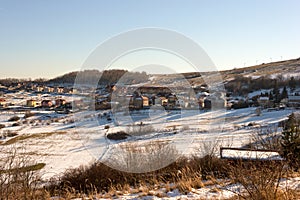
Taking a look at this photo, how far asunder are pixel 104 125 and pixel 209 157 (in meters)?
19.5

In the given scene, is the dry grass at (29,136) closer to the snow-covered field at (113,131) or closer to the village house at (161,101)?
the snow-covered field at (113,131)

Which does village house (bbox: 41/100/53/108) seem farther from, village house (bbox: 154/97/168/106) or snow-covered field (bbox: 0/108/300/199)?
village house (bbox: 154/97/168/106)

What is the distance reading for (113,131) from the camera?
21875 mm

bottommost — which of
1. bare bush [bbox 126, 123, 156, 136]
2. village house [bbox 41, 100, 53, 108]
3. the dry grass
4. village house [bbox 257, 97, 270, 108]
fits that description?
the dry grass

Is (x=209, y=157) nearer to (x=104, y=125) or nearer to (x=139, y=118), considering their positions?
(x=139, y=118)

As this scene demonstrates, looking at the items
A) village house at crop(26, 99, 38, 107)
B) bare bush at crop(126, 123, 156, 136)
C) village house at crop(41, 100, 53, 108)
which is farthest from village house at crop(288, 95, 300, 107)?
village house at crop(26, 99, 38, 107)

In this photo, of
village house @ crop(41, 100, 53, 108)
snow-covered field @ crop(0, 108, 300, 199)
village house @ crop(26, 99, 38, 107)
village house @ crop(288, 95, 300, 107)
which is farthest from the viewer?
village house @ crop(26, 99, 38, 107)

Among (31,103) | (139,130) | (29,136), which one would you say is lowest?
(29,136)

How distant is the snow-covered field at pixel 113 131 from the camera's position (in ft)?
54.9

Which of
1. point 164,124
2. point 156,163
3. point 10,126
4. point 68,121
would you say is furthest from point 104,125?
point 156,163

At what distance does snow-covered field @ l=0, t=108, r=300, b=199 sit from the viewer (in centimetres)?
1673

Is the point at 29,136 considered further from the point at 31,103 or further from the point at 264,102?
the point at 264,102

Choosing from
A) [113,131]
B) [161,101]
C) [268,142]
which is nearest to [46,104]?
[113,131]

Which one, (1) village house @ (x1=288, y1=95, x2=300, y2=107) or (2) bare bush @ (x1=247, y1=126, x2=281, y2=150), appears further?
(1) village house @ (x1=288, y1=95, x2=300, y2=107)
